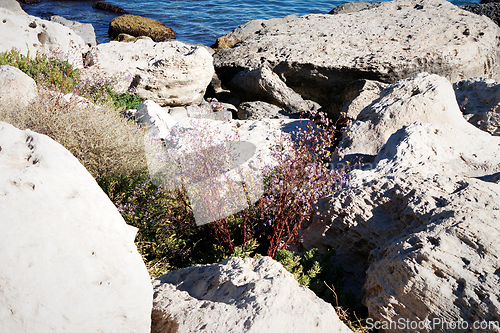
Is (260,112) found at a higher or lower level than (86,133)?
lower

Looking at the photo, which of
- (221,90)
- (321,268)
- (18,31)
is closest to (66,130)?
(321,268)

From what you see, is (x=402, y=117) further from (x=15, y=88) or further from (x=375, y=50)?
(x=15, y=88)

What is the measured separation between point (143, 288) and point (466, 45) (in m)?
9.19

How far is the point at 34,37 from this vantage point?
27.8 feet

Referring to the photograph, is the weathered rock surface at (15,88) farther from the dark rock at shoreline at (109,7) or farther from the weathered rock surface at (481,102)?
the dark rock at shoreline at (109,7)

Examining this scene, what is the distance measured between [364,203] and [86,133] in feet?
12.0

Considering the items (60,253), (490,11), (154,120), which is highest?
(490,11)

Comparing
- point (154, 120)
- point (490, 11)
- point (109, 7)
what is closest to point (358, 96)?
point (154, 120)

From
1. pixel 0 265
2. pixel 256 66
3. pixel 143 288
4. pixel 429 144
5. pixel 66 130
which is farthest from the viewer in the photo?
pixel 256 66

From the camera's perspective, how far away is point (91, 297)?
192 cm

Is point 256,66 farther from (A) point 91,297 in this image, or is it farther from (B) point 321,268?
(A) point 91,297

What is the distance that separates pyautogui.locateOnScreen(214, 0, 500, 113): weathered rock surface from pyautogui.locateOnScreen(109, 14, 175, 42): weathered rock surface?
8.24m

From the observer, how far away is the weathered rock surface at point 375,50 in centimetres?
824

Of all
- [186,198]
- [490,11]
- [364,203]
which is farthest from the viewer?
[490,11]
